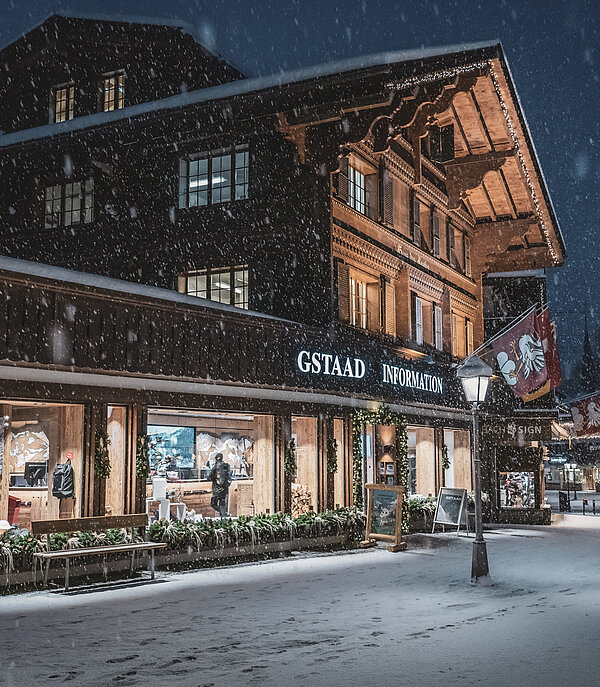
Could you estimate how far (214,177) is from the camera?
824 inches

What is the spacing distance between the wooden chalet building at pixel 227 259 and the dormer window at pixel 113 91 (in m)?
0.06

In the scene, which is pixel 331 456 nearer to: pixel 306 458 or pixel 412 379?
pixel 306 458

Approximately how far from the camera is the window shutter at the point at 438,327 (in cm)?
2697

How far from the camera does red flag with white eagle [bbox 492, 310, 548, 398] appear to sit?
25.7 m

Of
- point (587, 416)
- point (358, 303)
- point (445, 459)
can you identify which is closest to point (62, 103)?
point (358, 303)

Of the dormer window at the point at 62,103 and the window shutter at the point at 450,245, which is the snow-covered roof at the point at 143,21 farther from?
the window shutter at the point at 450,245

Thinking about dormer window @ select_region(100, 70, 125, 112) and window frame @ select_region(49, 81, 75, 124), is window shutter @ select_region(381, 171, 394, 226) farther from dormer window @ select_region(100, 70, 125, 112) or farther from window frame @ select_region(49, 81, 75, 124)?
window frame @ select_region(49, 81, 75, 124)

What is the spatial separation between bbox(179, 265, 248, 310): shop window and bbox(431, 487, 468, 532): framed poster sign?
289 inches

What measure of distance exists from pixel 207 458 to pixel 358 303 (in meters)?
5.69

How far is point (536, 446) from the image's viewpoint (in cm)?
2781

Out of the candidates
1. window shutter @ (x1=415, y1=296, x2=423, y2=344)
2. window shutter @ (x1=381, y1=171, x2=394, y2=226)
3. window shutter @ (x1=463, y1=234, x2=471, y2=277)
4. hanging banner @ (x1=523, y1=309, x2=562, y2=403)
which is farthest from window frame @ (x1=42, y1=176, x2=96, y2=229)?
window shutter @ (x1=463, y1=234, x2=471, y2=277)

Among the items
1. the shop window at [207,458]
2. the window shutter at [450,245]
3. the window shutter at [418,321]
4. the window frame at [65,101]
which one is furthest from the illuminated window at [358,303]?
the window frame at [65,101]

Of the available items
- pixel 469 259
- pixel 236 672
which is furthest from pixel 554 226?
pixel 236 672

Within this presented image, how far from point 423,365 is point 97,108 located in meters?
11.5
